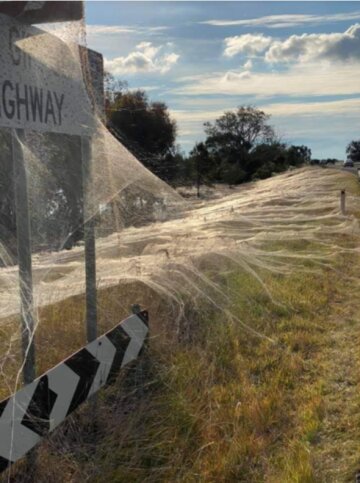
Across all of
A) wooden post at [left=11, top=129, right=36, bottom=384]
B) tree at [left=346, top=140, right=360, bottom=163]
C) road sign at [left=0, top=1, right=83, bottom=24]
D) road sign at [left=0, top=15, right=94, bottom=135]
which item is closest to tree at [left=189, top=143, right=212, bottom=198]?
road sign at [left=0, top=15, right=94, bottom=135]

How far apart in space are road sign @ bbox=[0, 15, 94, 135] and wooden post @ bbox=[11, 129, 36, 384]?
0.15 metres

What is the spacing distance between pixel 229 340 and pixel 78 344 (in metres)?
1.46

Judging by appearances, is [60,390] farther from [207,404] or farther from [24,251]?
[207,404]

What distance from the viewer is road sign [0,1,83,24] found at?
320cm

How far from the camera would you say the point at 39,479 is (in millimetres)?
3217

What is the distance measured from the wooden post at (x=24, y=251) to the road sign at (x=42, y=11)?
2.03 ft

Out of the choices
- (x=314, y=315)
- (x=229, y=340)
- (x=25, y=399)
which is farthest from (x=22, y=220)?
(x=314, y=315)

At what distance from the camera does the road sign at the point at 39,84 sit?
3160mm

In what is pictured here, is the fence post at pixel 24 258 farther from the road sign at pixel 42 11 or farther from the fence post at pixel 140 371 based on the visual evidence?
the fence post at pixel 140 371

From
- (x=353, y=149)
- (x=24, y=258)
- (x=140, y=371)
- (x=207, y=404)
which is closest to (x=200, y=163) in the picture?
(x=140, y=371)

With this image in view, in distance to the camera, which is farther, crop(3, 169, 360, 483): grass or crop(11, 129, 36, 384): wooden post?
crop(3, 169, 360, 483): grass

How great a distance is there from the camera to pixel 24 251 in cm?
343

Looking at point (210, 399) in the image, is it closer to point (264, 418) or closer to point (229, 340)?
point (264, 418)

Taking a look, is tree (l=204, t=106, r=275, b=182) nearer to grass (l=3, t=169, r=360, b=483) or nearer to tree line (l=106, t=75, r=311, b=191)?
tree line (l=106, t=75, r=311, b=191)
